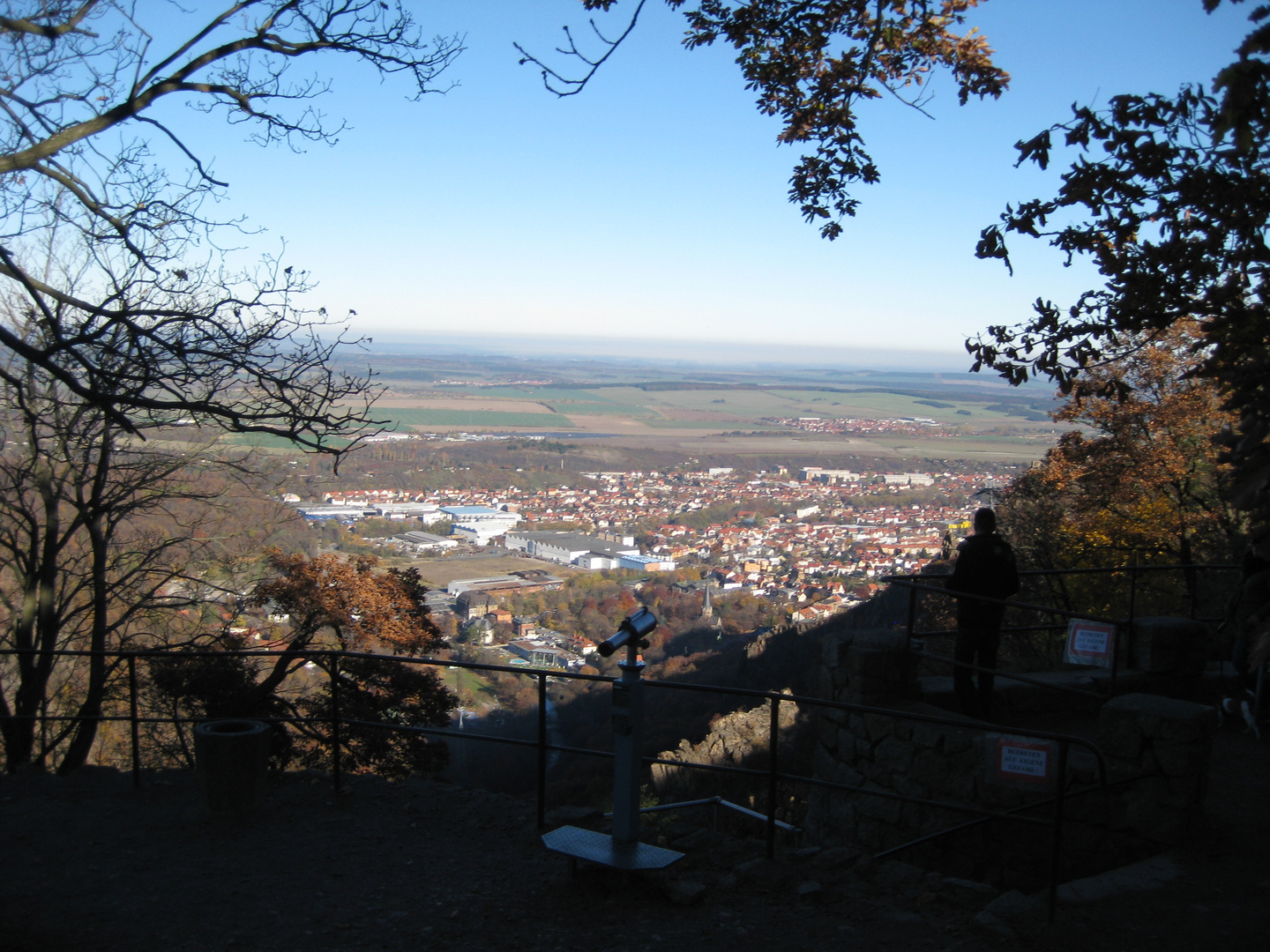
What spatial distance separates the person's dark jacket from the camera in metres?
7.20

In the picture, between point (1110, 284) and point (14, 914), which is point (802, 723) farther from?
point (14, 914)

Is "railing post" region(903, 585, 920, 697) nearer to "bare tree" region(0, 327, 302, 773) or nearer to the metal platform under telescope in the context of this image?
the metal platform under telescope

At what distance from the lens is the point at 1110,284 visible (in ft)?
17.7

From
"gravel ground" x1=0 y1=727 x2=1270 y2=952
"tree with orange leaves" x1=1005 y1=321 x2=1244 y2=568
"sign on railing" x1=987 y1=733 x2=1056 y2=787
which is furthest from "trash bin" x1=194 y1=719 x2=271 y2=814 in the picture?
"tree with orange leaves" x1=1005 y1=321 x2=1244 y2=568

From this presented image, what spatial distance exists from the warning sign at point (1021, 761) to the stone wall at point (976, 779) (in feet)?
0.15

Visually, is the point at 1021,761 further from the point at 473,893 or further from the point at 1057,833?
the point at 473,893

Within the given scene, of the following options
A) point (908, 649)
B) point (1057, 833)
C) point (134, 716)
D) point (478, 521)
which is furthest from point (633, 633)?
point (478, 521)

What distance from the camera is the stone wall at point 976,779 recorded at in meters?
5.36

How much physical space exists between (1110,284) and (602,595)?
18.5 m

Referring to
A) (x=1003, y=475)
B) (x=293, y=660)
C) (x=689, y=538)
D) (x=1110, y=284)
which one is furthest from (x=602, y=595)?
(x=1003, y=475)

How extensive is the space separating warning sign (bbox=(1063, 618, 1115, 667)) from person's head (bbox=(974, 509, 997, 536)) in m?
0.96

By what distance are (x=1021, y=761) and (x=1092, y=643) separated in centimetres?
304

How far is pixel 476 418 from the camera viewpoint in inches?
2827

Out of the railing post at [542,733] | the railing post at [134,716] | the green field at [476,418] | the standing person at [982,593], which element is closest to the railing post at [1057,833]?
the railing post at [542,733]
